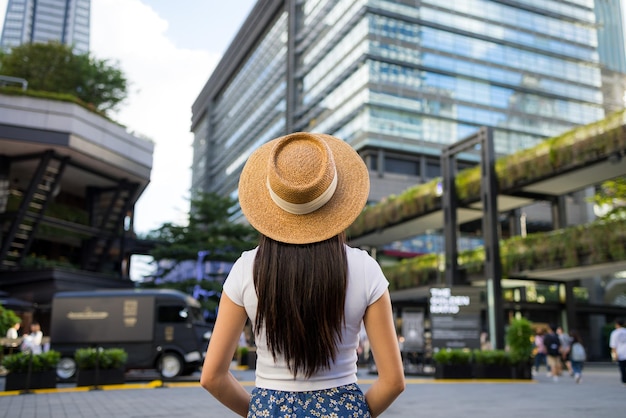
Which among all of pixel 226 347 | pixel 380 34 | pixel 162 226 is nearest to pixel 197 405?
pixel 226 347

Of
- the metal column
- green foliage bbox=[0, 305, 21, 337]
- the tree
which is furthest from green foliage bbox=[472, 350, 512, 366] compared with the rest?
the tree

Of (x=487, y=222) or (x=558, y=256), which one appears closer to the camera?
(x=558, y=256)

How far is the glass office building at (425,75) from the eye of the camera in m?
57.5

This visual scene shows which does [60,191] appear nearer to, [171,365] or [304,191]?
[171,365]

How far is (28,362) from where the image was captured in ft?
47.7

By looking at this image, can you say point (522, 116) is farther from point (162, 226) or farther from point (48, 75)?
point (48, 75)

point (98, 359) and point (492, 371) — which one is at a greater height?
point (98, 359)

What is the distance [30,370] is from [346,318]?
1443cm

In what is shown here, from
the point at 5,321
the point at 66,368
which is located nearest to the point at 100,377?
the point at 66,368

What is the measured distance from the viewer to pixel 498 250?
85.7ft

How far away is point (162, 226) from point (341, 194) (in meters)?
41.1

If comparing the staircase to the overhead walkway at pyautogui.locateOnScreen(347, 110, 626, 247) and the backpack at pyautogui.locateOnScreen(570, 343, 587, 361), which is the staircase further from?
the backpack at pyautogui.locateOnScreen(570, 343, 587, 361)

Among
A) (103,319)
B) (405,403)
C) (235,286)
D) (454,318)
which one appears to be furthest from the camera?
(454,318)

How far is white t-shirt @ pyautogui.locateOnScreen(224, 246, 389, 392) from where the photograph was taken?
81.0 inches
